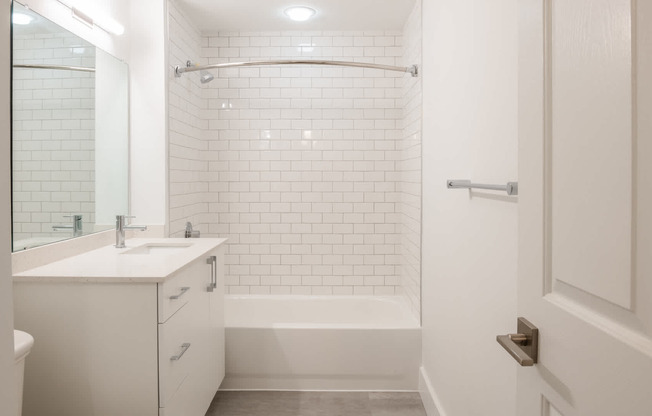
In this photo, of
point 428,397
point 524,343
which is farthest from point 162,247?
point 524,343

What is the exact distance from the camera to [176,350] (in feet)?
6.84

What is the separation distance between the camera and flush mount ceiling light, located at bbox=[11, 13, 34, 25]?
203 centimetres

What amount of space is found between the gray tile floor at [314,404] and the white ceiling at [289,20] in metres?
2.56

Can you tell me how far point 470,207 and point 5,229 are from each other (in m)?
1.67

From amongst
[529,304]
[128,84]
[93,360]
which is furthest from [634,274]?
[128,84]

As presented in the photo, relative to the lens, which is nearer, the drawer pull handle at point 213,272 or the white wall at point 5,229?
the white wall at point 5,229

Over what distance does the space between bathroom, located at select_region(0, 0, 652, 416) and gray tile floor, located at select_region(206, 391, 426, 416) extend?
3 centimetres

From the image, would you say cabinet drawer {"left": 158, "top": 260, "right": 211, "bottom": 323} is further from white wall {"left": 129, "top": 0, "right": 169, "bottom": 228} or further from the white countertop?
white wall {"left": 129, "top": 0, "right": 169, "bottom": 228}

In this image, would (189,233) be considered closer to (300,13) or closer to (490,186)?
(300,13)

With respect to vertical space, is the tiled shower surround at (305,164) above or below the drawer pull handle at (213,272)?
above

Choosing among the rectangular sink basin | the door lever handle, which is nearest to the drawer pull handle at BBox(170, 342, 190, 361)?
the rectangular sink basin

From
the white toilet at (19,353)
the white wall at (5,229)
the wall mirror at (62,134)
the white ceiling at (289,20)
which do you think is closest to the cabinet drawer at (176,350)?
the white toilet at (19,353)

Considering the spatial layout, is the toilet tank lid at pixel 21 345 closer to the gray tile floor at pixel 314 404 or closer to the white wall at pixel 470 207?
the white wall at pixel 470 207

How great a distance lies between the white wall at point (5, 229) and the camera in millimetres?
735
